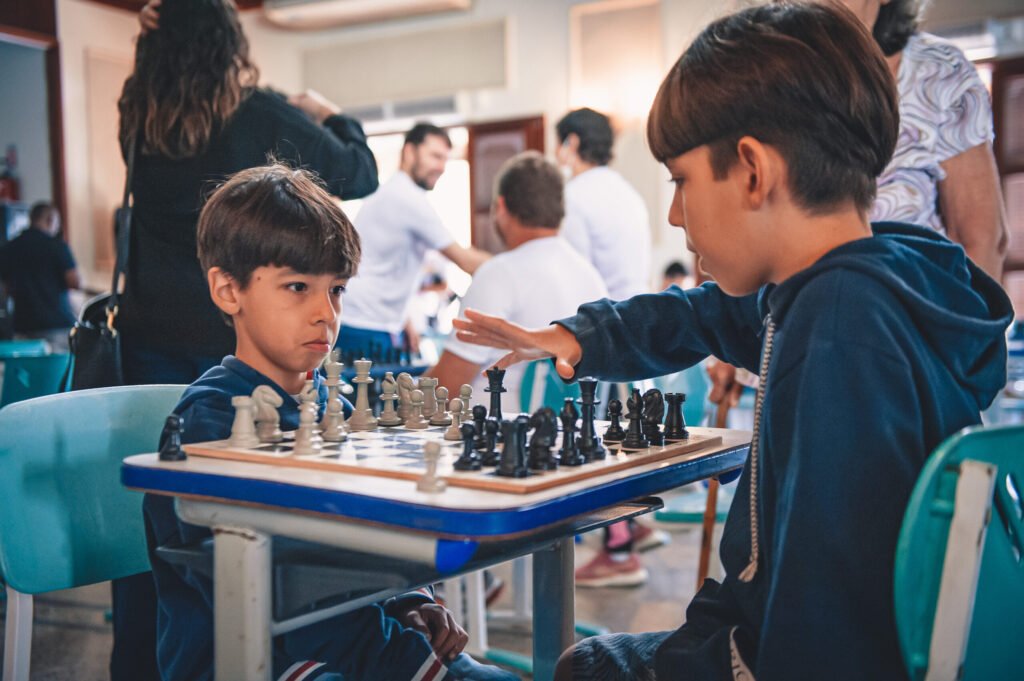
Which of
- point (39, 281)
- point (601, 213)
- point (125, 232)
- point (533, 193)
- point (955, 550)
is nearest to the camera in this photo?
point (955, 550)

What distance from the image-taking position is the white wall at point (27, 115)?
9055 mm

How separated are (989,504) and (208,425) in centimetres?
104

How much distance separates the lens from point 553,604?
1.62 m

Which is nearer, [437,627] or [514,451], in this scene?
[514,451]

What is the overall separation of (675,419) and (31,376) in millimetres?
2265

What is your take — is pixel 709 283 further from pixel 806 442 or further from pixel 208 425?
pixel 208 425

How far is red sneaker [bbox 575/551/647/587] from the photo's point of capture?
3.63 meters

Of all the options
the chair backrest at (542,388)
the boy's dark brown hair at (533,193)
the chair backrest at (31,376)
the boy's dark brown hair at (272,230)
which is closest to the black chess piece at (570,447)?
the boy's dark brown hair at (272,230)

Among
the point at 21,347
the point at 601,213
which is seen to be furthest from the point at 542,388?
the point at 21,347

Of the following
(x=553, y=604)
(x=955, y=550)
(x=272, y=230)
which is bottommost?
(x=553, y=604)

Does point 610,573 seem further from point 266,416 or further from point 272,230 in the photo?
point 266,416

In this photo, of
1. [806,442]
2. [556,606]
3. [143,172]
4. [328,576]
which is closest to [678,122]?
[806,442]

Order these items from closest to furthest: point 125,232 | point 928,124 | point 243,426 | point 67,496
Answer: point 243,426, point 67,496, point 928,124, point 125,232

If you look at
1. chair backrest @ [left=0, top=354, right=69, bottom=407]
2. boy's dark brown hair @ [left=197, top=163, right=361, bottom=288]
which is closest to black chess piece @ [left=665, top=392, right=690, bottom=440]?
boy's dark brown hair @ [left=197, top=163, right=361, bottom=288]
